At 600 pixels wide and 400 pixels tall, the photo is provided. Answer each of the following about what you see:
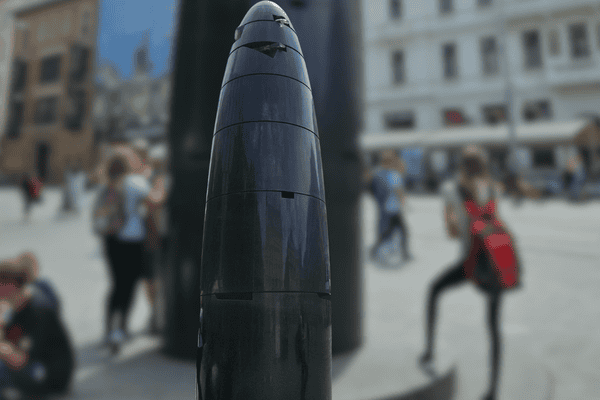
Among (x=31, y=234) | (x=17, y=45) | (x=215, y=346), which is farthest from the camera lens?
(x=17, y=45)

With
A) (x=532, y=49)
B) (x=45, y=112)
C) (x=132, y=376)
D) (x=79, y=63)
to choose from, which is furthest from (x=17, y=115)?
(x=532, y=49)

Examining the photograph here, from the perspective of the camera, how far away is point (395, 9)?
2683cm

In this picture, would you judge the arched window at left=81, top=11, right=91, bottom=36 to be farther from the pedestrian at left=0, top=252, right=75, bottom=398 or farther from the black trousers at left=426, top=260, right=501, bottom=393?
the black trousers at left=426, top=260, right=501, bottom=393

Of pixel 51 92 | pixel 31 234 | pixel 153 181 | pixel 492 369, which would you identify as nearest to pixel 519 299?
pixel 492 369

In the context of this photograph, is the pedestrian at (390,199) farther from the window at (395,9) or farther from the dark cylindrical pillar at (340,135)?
the window at (395,9)

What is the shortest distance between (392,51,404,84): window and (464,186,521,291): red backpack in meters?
25.5

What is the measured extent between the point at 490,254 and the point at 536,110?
79.2 ft

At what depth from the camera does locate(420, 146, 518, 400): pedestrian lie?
2.61 meters

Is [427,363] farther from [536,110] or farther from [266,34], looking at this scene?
[536,110]

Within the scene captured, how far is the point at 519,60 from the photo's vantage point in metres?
23.6

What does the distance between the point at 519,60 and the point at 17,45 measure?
23255 millimetres

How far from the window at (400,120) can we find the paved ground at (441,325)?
1740 centimetres

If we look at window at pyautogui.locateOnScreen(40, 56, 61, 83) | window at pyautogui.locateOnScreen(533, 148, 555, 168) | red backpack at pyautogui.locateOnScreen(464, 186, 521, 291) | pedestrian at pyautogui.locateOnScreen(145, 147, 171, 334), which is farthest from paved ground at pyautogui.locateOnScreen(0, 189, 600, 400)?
window at pyautogui.locateOnScreen(533, 148, 555, 168)

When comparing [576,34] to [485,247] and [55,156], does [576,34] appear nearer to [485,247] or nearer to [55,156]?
[485,247]
